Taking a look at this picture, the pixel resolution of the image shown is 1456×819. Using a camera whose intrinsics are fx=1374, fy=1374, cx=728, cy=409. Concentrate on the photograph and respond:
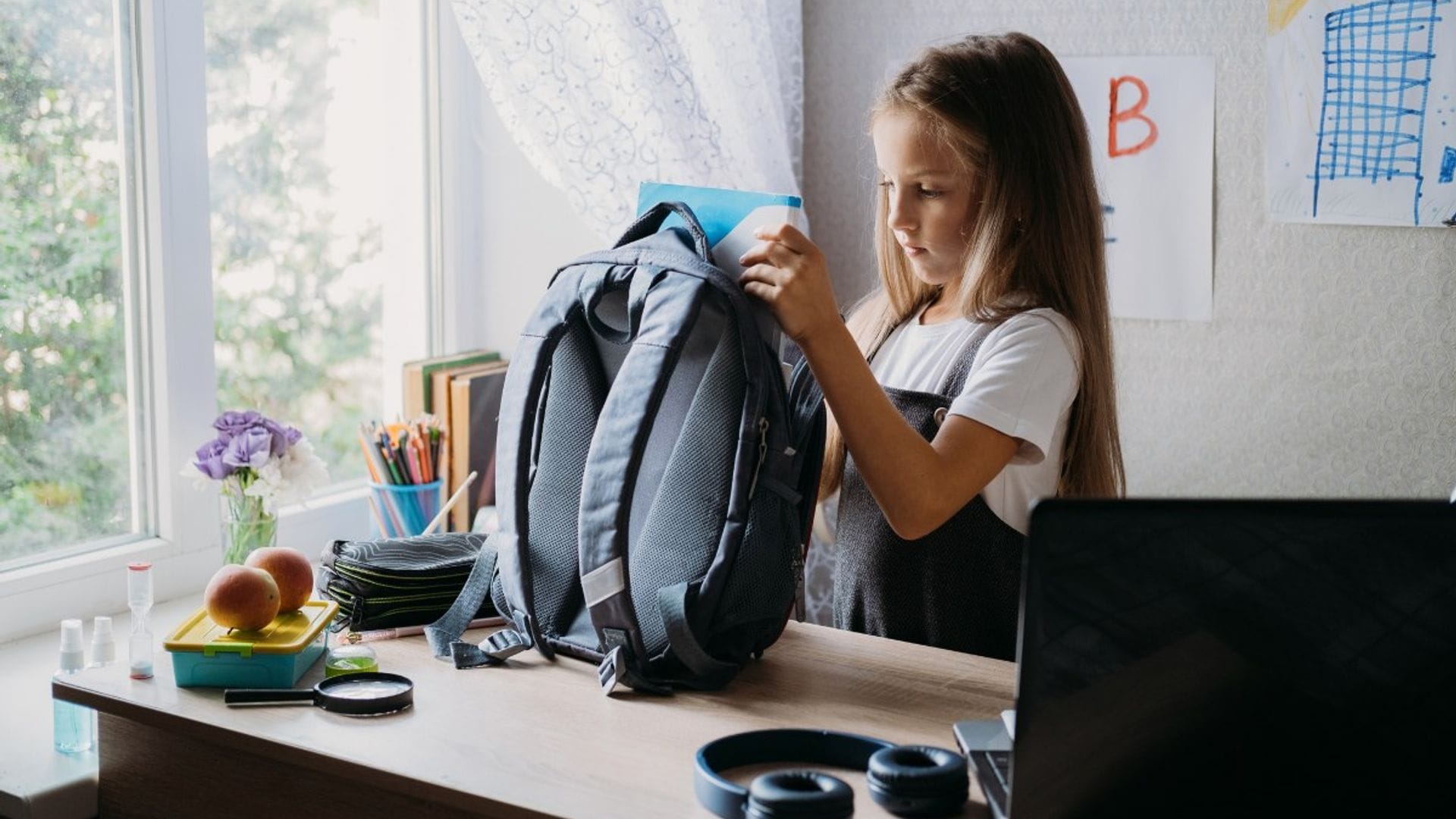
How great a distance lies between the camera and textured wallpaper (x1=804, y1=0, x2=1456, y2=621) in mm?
1812

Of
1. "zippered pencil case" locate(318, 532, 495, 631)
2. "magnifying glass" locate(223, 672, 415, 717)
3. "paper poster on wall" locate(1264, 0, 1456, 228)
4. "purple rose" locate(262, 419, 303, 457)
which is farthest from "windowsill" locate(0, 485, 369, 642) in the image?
"paper poster on wall" locate(1264, 0, 1456, 228)

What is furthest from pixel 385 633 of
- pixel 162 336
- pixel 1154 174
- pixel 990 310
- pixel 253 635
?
pixel 1154 174

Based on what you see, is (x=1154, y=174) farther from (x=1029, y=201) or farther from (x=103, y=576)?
(x=103, y=576)

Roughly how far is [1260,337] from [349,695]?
136 cm

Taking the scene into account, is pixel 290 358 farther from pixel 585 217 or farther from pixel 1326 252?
pixel 1326 252

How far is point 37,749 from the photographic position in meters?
1.15

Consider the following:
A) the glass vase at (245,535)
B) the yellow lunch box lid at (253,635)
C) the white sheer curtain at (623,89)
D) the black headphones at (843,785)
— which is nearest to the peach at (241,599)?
the yellow lunch box lid at (253,635)

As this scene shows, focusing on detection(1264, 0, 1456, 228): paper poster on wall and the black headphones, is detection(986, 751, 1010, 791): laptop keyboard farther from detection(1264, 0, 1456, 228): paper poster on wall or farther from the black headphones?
detection(1264, 0, 1456, 228): paper poster on wall

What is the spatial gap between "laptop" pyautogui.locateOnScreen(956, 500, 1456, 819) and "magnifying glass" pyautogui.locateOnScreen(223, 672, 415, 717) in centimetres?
49

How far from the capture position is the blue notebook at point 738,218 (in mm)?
1171

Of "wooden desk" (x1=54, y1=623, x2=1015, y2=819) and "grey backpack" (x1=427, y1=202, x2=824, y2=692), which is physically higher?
"grey backpack" (x1=427, y1=202, x2=824, y2=692)

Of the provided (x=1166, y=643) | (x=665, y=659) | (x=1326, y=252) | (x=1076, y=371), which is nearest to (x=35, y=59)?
(x=665, y=659)

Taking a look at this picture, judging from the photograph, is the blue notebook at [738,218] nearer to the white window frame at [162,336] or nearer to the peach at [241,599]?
the peach at [241,599]

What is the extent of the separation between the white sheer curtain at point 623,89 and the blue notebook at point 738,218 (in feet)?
1.51
